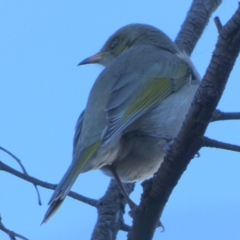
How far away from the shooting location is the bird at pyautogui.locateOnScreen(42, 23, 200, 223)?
16.1ft

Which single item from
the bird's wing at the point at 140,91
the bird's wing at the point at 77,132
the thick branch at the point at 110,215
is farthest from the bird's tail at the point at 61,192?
the thick branch at the point at 110,215

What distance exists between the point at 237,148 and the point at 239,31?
729 mm

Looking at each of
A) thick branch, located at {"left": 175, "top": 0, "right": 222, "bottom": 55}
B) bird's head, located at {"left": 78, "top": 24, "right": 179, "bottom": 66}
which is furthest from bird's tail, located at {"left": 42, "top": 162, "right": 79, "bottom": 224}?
thick branch, located at {"left": 175, "top": 0, "right": 222, "bottom": 55}

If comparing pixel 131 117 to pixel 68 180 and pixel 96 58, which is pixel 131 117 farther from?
pixel 96 58

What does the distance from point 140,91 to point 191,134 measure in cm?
167

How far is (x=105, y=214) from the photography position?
5.45 meters

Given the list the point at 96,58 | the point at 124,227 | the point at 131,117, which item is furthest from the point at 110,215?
the point at 96,58

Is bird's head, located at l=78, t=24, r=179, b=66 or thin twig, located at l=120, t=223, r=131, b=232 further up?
bird's head, located at l=78, t=24, r=179, b=66

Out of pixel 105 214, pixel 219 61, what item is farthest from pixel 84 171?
pixel 219 61

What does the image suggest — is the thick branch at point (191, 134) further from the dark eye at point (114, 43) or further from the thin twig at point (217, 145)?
the dark eye at point (114, 43)

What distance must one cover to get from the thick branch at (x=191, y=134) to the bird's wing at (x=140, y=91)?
865 mm

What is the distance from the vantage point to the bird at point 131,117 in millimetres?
4914

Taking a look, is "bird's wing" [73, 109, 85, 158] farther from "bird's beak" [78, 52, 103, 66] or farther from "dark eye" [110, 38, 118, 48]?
"dark eye" [110, 38, 118, 48]

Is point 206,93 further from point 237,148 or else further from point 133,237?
point 133,237
